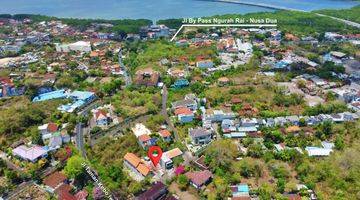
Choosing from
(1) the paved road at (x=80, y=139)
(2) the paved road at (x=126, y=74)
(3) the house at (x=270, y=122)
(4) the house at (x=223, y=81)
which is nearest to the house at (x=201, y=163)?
(3) the house at (x=270, y=122)

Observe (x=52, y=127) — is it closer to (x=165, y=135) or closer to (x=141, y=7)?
(x=165, y=135)

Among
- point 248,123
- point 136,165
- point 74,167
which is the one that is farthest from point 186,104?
point 74,167

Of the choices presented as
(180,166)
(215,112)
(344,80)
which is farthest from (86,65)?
(344,80)

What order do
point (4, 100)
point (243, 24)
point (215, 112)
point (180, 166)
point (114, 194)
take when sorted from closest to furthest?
point (114, 194), point (180, 166), point (215, 112), point (4, 100), point (243, 24)

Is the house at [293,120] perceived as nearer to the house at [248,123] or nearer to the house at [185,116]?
the house at [248,123]

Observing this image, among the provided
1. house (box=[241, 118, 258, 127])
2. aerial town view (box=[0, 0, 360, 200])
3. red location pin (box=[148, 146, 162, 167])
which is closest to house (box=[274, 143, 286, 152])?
aerial town view (box=[0, 0, 360, 200])

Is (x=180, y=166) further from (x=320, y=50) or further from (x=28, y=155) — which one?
(x=320, y=50)
